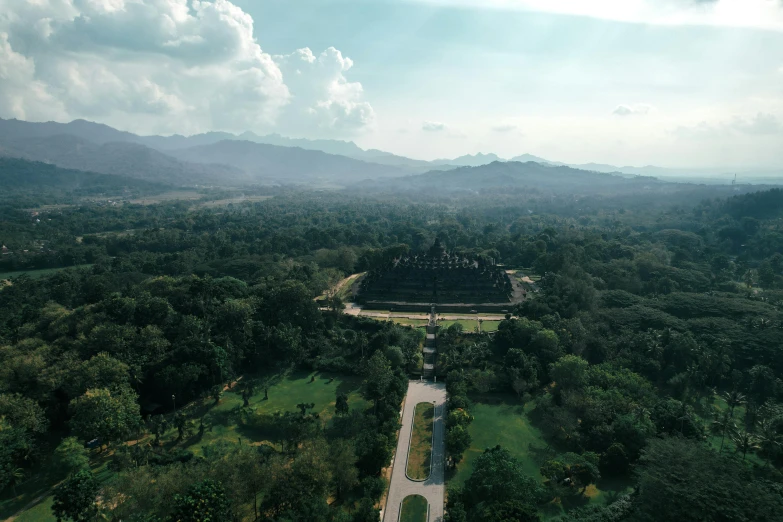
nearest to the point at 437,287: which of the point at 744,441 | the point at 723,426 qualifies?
the point at 723,426

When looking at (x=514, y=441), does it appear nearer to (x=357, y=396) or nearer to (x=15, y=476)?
(x=357, y=396)

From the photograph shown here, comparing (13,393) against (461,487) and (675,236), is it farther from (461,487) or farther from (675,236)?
(675,236)

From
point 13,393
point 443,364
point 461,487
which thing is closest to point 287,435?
point 461,487

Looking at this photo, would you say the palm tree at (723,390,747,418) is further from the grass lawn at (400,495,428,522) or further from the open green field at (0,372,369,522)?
the open green field at (0,372,369,522)

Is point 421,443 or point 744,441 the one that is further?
point 421,443

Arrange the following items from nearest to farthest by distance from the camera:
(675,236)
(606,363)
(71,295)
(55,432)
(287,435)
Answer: (287,435)
(55,432)
(606,363)
(71,295)
(675,236)

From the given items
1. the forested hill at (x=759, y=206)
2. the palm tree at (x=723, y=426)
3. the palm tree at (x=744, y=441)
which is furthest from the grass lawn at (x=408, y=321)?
the forested hill at (x=759, y=206)
